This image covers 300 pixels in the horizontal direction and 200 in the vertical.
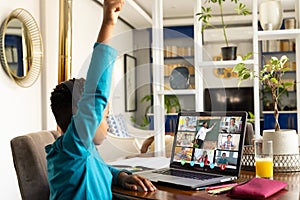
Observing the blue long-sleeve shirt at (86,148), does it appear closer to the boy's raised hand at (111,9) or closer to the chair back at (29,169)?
the boy's raised hand at (111,9)

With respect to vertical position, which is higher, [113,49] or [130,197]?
[113,49]

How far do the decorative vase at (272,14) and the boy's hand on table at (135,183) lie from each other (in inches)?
54.8

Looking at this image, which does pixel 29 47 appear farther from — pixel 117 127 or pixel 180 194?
pixel 180 194

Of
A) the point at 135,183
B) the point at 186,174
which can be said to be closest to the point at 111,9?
the point at 135,183

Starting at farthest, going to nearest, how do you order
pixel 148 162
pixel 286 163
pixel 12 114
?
pixel 12 114
pixel 148 162
pixel 286 163

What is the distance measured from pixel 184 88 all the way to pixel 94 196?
60.3 inches

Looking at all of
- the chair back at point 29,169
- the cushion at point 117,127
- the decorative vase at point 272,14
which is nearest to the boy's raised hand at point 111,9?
the chair back at point 29,169

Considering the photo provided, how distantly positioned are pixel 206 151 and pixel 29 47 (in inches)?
99.7

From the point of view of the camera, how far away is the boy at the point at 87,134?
1.13 metres

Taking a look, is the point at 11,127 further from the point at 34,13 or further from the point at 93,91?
the point at 93,91

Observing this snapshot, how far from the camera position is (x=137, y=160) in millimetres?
1890

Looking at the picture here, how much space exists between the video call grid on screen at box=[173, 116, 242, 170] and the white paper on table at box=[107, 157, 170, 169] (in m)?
0.14

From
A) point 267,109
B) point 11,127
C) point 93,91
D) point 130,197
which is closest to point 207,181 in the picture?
point 130,197

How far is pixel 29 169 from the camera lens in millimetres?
1507
